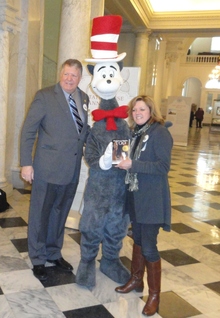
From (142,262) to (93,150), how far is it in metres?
0.88

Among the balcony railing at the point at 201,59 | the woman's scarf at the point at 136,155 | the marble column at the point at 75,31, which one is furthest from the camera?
the balcony railing at the point at 201,59

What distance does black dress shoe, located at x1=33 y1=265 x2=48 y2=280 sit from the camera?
2.81 meters

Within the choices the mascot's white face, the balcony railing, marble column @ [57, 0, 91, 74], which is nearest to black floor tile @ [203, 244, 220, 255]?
the mascot's white face

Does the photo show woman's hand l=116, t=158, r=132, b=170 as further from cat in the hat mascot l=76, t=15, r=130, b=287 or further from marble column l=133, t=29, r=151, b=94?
marble column l=133, t=29, r=151, b=94

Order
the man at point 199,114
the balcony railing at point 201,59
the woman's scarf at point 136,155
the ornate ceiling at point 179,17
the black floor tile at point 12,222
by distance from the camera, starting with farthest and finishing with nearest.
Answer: the balcony railing at point 201,59 → the man at point 199,114 → the ornate ceiling at point 179,17 → the black floor tile at point 12,222 → the woman's scarf at point 136,155

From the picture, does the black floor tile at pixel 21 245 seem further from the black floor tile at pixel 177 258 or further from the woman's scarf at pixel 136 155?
the woman's scarf at pixel 136 155

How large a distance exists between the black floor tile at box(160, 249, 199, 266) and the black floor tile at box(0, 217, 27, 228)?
1.61 m

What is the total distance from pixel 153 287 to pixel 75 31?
304 centimetres

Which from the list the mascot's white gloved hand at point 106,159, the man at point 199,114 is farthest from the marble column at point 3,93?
the man at point 199,114

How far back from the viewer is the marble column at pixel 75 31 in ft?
13.8

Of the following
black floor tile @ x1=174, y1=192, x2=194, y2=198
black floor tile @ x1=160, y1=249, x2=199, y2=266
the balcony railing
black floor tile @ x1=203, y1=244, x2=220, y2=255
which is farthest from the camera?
the balcony railing

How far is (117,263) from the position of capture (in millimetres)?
2885

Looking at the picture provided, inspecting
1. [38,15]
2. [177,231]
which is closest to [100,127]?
[177,231]

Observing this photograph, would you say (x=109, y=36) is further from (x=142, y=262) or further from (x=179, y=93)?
(x=179, y=93)
